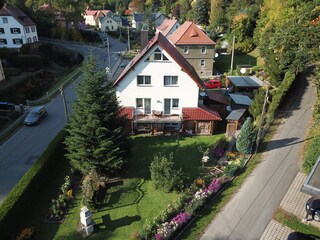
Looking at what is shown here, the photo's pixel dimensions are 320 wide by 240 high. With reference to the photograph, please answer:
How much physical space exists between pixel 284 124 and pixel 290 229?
49.6 ft

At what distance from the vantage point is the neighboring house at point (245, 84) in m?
40.7

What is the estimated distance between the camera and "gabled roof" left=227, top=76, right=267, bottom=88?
133 feet

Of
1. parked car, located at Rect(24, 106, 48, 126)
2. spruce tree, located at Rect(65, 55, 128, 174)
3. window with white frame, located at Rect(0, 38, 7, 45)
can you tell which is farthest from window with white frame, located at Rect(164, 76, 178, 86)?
window with white frame, located at Rect(0, 38, 7, 45)

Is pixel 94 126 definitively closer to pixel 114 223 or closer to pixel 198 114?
pixel 114 223

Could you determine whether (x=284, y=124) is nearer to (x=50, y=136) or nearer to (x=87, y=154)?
(x=87, y=154)

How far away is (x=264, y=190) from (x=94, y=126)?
45.6ft

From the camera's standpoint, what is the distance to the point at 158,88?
2959cm

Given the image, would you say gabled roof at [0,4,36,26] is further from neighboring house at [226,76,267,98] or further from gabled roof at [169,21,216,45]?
neighboring house at [226,76,267,98]

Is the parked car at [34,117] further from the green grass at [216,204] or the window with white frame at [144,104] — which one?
the green grass at [216,204]

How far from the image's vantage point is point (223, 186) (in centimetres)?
2138

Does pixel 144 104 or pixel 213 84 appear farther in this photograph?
pixel 213 84

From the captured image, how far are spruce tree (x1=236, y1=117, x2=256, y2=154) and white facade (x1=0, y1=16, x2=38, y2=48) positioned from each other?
5819cm

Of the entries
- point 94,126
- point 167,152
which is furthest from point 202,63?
point 94,126

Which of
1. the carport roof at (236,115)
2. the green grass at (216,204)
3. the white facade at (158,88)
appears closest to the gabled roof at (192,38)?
the carport roof at (236,115)
